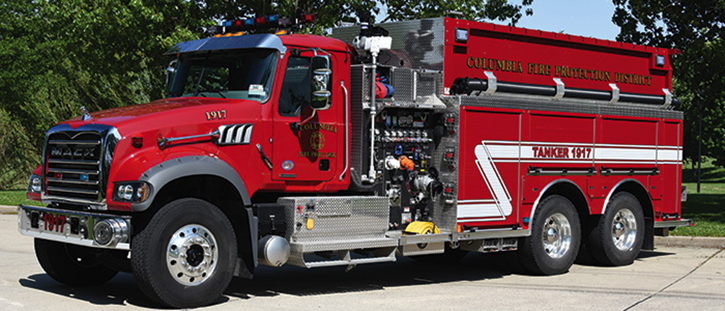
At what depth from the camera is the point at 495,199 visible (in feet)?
37.3

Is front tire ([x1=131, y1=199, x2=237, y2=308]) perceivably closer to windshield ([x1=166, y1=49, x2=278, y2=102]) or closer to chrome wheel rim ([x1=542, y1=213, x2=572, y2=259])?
windshield ([x1=166, y1=49, x2=278, y2=102])

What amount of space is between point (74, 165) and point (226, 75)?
6.10 feet

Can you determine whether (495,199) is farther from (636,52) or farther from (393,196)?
(636,52)

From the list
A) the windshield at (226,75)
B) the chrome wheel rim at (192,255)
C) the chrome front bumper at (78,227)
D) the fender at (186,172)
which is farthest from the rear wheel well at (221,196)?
the windshield at (226,75)

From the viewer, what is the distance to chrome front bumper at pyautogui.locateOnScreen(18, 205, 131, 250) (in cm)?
823

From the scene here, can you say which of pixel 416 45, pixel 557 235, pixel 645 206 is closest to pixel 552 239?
pixel 557 235

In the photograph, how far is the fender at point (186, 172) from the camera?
8.20 meters

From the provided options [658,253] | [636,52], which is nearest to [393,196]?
[636,52]

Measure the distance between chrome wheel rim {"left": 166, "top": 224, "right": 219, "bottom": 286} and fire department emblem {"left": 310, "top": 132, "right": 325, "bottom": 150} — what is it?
162 centimetres

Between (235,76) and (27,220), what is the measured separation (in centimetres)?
256

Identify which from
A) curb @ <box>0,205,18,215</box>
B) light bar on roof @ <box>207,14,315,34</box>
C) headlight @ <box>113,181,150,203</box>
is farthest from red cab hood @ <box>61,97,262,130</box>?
curb @ <box>0,205,18,215</box>

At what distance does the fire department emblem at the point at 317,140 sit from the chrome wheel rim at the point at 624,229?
525cm

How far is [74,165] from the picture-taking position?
889 cm

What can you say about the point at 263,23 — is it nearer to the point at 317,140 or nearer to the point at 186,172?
the point at 317,140
